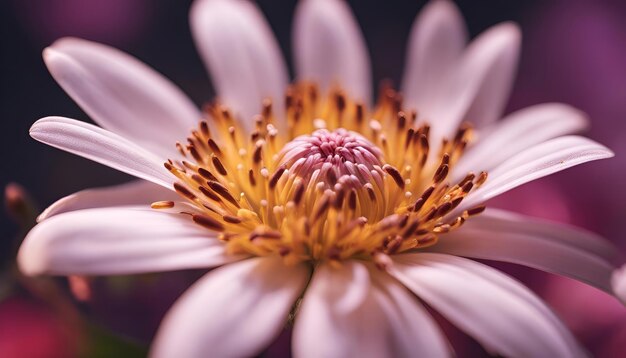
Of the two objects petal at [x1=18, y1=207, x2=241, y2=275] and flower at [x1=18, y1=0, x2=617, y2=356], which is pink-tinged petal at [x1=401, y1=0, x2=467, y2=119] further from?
petal at [x1=18, y1=207, x2=241, y2=275]

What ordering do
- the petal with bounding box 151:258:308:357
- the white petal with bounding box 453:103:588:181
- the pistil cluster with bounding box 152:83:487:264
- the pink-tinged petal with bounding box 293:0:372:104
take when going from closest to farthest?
the petal with bounding box 151:258:308:357, the pistil cluster with bounding box 152:83:487:264, the white petal with bounding box 453:103:588:181, the pink-tinged petal with bounding box 293:0:372:104

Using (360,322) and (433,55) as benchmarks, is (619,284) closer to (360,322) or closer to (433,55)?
(360,322)

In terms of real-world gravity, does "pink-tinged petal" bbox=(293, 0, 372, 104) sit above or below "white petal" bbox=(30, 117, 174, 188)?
above

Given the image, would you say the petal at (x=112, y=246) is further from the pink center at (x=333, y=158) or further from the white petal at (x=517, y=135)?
the white petal at (x=517, y=135)

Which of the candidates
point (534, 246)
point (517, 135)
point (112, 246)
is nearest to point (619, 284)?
point (534, 246)

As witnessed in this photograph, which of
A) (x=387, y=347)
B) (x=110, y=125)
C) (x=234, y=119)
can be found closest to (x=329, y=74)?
(x=234, y=119)

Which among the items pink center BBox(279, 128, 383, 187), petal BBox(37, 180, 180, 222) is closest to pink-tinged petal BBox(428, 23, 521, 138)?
pink center BBox(279, 128, 383, 187)
